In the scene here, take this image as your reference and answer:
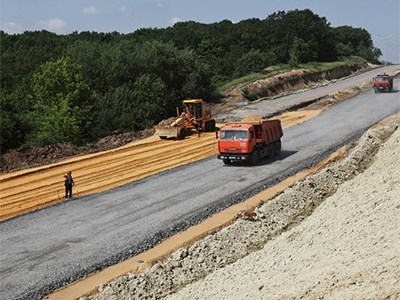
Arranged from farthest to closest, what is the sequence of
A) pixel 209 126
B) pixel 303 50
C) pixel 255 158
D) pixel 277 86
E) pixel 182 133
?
pixel 303 50 → pixel 277 86 → pixel 209 126 → pixel 182 133 → pixel 255 158

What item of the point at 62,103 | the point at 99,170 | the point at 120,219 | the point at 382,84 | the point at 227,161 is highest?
the point at 62,103

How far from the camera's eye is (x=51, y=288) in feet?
53.6

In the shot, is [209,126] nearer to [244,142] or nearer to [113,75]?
[244,142]

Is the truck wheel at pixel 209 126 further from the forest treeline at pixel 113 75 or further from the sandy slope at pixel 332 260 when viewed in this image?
the sandy slope at pixel 332 260

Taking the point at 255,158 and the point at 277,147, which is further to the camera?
the point at 277,147

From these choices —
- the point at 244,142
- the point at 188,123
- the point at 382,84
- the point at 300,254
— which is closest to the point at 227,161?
the point at 244,142

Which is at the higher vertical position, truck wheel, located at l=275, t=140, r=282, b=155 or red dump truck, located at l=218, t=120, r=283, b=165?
red dump truck, located at l=218, t=120, r=283, b=165

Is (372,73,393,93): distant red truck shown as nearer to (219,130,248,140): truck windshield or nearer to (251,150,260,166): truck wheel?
(251,150,260,166): truck wheel

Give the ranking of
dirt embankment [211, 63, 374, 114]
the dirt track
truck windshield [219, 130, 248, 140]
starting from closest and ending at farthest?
the dirt track < truck windshield [219, 130, 248, 140] < dirt embankment [211, 63, 374, 114]

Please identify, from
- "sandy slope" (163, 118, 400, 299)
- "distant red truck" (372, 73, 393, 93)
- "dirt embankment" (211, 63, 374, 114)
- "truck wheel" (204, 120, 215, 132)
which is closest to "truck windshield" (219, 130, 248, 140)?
"sandy slope" (163, 118, 400, 299)

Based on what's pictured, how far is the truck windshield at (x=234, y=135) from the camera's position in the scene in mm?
30319

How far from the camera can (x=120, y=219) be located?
2219 centimetres

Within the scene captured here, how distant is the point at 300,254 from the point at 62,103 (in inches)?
1309

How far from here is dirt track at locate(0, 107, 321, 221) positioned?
27.0 metres
